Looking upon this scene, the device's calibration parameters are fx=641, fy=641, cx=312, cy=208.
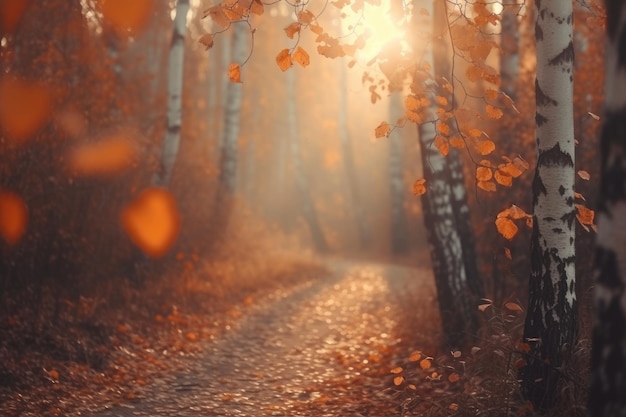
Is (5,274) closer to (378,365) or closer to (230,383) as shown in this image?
(230,383)

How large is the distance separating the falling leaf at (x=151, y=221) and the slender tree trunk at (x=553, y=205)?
828cm

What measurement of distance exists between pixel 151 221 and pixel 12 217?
3805mm

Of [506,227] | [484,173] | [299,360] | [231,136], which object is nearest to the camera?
[506,227]

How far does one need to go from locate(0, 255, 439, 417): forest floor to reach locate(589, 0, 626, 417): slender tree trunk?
9.95 feet

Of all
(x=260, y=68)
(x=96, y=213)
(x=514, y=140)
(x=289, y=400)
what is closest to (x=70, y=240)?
(x=96, y=213)

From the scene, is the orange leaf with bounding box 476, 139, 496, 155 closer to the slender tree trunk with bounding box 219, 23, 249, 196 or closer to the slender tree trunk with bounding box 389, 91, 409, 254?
the slender tree trunk with bounding box 219, 23, 249, 196

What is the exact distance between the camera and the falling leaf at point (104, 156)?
9.70 meters

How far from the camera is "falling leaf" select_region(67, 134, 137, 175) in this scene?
9695mm

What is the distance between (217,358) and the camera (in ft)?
27.6

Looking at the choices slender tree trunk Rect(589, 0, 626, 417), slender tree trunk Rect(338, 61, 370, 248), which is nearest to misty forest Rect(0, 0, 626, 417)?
slender tree trunk Rect(589, 0, 626, 417)

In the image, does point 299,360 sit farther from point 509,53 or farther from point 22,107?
point 509,53

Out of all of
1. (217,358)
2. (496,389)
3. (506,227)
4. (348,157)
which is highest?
(348,157)

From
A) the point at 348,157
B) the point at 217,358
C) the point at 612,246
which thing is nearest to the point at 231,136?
the point at 217,358

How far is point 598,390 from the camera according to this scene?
3432mm
